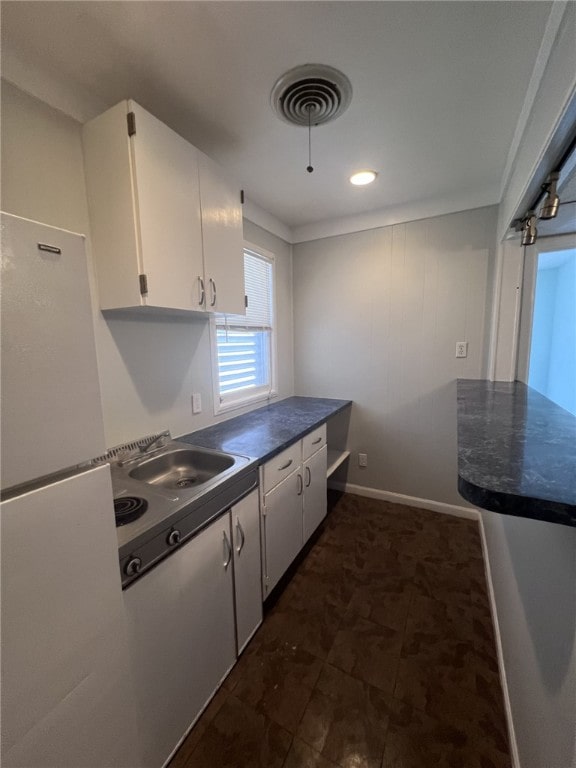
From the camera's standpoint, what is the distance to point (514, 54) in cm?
111

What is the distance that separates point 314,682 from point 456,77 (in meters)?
2.60

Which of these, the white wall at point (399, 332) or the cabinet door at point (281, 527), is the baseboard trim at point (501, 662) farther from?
the cabinet door at point (281, 527)

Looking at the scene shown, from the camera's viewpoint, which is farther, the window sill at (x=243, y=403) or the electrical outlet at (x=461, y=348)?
the electrical outlet at (x=461, y=348)

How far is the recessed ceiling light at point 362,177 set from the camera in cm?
191

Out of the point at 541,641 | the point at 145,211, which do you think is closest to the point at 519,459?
the point at 541,641

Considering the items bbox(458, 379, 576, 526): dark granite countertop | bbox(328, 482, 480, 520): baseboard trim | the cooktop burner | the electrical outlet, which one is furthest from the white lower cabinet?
the electrical outlet

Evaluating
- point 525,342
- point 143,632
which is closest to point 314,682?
point 143,632

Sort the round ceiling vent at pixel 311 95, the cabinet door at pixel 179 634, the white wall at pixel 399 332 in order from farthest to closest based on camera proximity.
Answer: the white wall at pixel 399 332 → the round ceiling vent at pixel 311 95 → the cabinet door at pixel 179 634

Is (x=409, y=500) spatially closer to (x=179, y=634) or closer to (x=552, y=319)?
(x=552, y=319)

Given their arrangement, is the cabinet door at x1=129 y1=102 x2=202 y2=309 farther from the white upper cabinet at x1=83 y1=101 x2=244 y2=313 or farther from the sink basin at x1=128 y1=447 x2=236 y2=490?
the sink basin at x1=128 y1=447 x2=236 y2=490

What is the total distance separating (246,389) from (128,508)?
4.75 feet

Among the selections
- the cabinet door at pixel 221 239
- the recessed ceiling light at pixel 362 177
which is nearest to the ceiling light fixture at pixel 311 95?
the cabinet door at pixel 221 239

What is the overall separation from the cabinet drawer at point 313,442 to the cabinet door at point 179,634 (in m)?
0.81

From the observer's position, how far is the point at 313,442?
211cm
